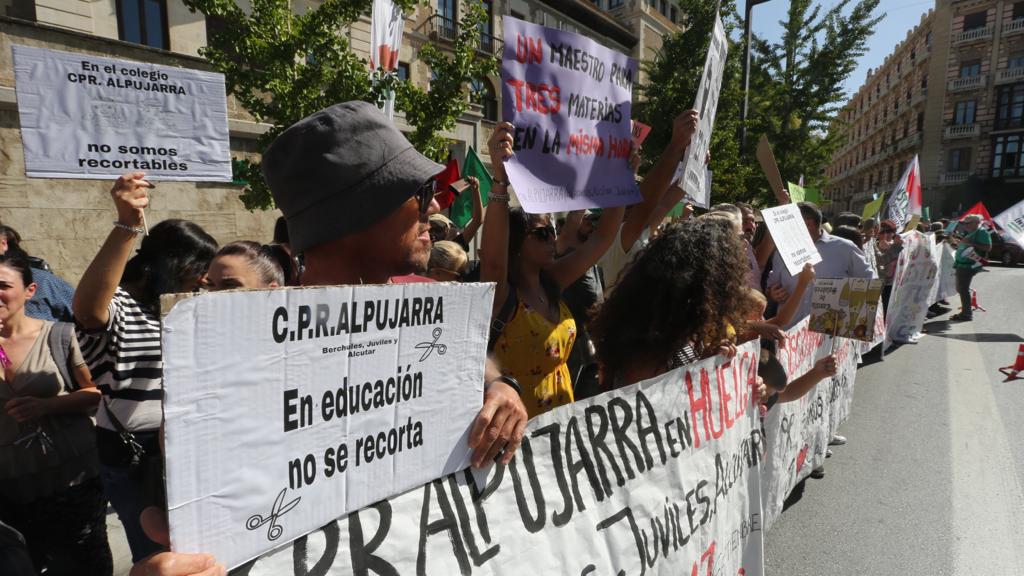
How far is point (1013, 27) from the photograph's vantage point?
37906 millimetres

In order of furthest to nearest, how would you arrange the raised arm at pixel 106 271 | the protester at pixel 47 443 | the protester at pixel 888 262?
1. the protester at pixel 888 262
2. the protester at pixel 47 443
3. the raised arm at pixel 106 271

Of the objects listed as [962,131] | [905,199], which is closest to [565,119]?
[905,199]

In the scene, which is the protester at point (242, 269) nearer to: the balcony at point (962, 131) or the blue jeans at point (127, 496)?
the blue jeans at point (127, 496)

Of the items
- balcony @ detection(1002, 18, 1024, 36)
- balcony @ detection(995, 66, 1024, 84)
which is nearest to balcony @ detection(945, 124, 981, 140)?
balcony @ detection(995, 66, 1024, 84)

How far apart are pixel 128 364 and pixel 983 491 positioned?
4.86m

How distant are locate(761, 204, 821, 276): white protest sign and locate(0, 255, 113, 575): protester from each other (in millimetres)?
3462

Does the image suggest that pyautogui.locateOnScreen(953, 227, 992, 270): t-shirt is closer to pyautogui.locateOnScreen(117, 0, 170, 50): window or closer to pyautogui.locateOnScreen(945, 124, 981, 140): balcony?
pyautogui.locateOnScreen(117, 0, 170, 50): window

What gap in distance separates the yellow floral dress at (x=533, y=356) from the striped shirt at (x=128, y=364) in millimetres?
1280

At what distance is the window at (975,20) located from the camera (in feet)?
129

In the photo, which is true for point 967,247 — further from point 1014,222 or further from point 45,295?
point 45,295

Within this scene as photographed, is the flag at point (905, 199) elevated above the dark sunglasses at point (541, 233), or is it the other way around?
the flag at point (905, 199)

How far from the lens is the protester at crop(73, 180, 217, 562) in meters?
1.83

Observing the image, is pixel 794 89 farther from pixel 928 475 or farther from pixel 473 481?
pixel 473 481

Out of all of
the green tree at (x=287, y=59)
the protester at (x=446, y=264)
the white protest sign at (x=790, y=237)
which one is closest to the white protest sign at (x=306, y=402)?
the protester at (x=446, y=264)
